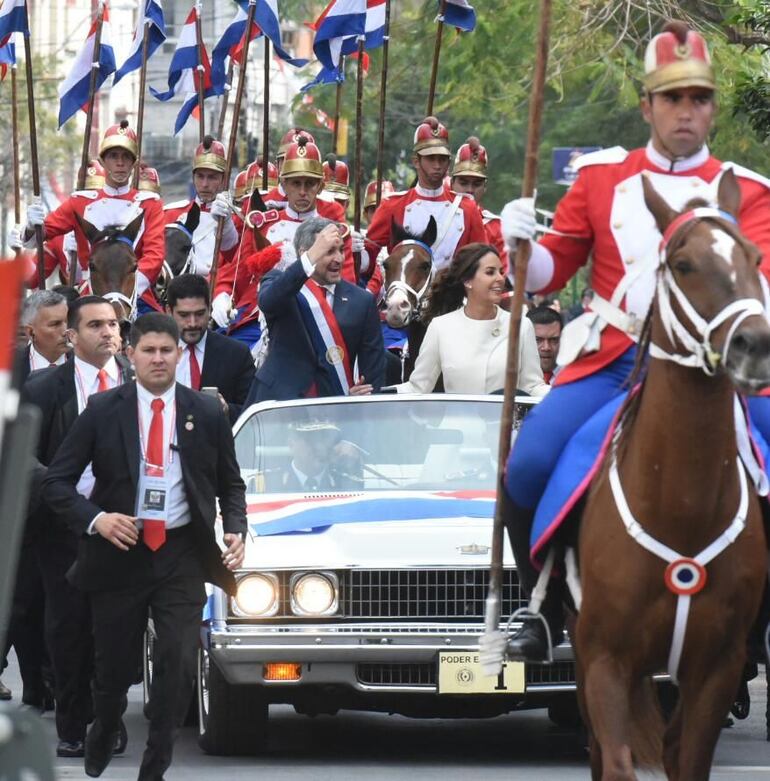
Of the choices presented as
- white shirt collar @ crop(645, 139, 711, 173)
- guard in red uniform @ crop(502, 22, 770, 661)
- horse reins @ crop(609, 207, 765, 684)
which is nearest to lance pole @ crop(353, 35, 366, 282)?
guard in red uniform @ crop(502, 22, 770, 661)

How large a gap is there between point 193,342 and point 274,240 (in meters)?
2.97

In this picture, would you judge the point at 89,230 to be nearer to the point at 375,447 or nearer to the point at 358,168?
the point at 358,168

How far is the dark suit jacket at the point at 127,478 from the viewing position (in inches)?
403

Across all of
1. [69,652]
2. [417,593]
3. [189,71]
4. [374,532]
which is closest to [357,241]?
[189,71]

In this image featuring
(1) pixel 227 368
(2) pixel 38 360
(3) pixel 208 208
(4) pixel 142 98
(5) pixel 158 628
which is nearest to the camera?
(5) pixel 158 628

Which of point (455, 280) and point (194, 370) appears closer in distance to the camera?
point (455, 280)

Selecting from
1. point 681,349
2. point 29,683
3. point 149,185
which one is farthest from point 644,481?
point 149,185

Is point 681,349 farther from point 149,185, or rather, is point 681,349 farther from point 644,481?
point 149,185

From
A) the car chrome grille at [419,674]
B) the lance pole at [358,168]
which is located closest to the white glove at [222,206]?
the lance pole at [358,168]

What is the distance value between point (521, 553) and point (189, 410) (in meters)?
2.29

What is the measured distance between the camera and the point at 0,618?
191 inches

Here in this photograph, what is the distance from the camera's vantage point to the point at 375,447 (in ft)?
39.0

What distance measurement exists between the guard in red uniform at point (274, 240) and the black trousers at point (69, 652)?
5.49 m

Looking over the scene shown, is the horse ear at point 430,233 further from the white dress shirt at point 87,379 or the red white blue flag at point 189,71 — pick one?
the red white blue flag at point 189,71
